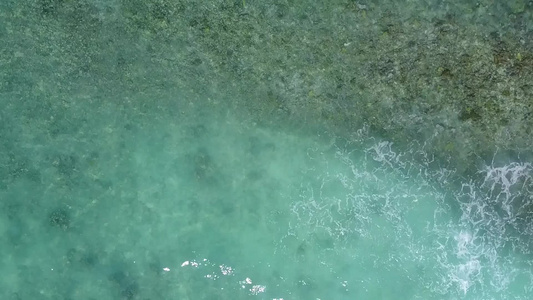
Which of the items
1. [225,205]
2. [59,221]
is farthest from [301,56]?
[59,221]

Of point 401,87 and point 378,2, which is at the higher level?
point 378,2

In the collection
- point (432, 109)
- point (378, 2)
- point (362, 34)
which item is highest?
point (378, 2)

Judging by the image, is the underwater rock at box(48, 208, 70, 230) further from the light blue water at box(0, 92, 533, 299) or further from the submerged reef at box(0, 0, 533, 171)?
the submerged reef at box(0, 0, 533, 171)

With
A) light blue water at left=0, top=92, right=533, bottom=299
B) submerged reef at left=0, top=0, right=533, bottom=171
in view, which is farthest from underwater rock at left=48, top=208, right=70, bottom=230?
submerged reef at left=0, top=0, right=533, bottom=171

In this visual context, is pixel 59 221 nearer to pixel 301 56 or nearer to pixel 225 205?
pixel 225 205

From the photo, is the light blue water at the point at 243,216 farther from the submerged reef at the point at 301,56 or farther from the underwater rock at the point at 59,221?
the submerged reef at the point at 301,56

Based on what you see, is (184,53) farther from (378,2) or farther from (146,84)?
(378,2)

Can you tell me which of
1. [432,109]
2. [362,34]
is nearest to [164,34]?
[362,34]
